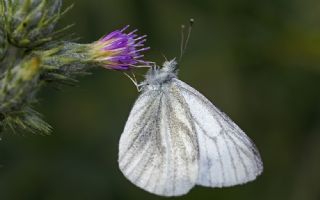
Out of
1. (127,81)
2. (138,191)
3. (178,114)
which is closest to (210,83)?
(127,81)

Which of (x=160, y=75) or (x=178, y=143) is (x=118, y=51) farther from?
(x=178, y=143)

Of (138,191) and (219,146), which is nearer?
(219,146)

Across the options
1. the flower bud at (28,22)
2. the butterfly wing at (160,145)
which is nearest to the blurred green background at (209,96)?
the butterfly wing at (160,145)

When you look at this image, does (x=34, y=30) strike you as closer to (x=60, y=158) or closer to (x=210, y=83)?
(x=60, y=158)

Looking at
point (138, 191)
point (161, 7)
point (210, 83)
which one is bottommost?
point (138, 191)

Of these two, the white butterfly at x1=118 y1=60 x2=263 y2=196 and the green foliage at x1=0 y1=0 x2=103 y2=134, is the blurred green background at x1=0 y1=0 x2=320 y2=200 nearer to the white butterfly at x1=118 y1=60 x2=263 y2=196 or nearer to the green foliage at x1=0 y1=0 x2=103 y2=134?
the white butterfly at x1=118 y1=60 x2=263 y2=196

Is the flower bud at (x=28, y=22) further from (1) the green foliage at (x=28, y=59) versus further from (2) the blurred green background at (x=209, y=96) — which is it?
(2) the blurred green background at (x=209, y=96)

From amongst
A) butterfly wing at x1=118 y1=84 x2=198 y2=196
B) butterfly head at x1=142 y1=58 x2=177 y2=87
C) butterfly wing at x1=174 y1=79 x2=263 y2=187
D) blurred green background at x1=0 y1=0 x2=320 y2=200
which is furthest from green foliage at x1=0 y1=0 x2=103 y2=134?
blurred green background at x1=0 y1=0 x2=320 y2=200
